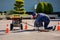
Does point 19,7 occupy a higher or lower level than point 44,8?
higher

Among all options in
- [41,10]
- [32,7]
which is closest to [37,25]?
[41,10]

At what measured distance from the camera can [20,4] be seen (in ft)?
154

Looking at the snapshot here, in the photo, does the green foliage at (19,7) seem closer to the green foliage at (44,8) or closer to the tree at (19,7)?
the tree at (19,7)

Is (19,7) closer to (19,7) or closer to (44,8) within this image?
(19,7)

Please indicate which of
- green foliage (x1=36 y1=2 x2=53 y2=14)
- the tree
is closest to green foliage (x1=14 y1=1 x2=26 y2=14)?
the tree

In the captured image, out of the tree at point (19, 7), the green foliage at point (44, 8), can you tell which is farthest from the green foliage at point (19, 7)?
the green foliage at point (44, 8)

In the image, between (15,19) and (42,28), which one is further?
(15,19)

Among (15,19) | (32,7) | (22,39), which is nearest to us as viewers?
(22,39)

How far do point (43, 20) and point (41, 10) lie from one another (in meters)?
28.6

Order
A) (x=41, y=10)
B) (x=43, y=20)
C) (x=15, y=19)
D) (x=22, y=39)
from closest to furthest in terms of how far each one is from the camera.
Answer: (x=22, y=39) → (x=43, y=20) → (x=15, y=19) → (x=41, y=10)

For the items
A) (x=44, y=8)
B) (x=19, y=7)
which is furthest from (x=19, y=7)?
(x=44, y=8)

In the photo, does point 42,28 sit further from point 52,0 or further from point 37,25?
point 52,0

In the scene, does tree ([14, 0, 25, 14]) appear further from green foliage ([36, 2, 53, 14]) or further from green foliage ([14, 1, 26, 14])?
green foliage ([36, 2, 53, 14])

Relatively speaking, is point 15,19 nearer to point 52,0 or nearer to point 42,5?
point 42,5
